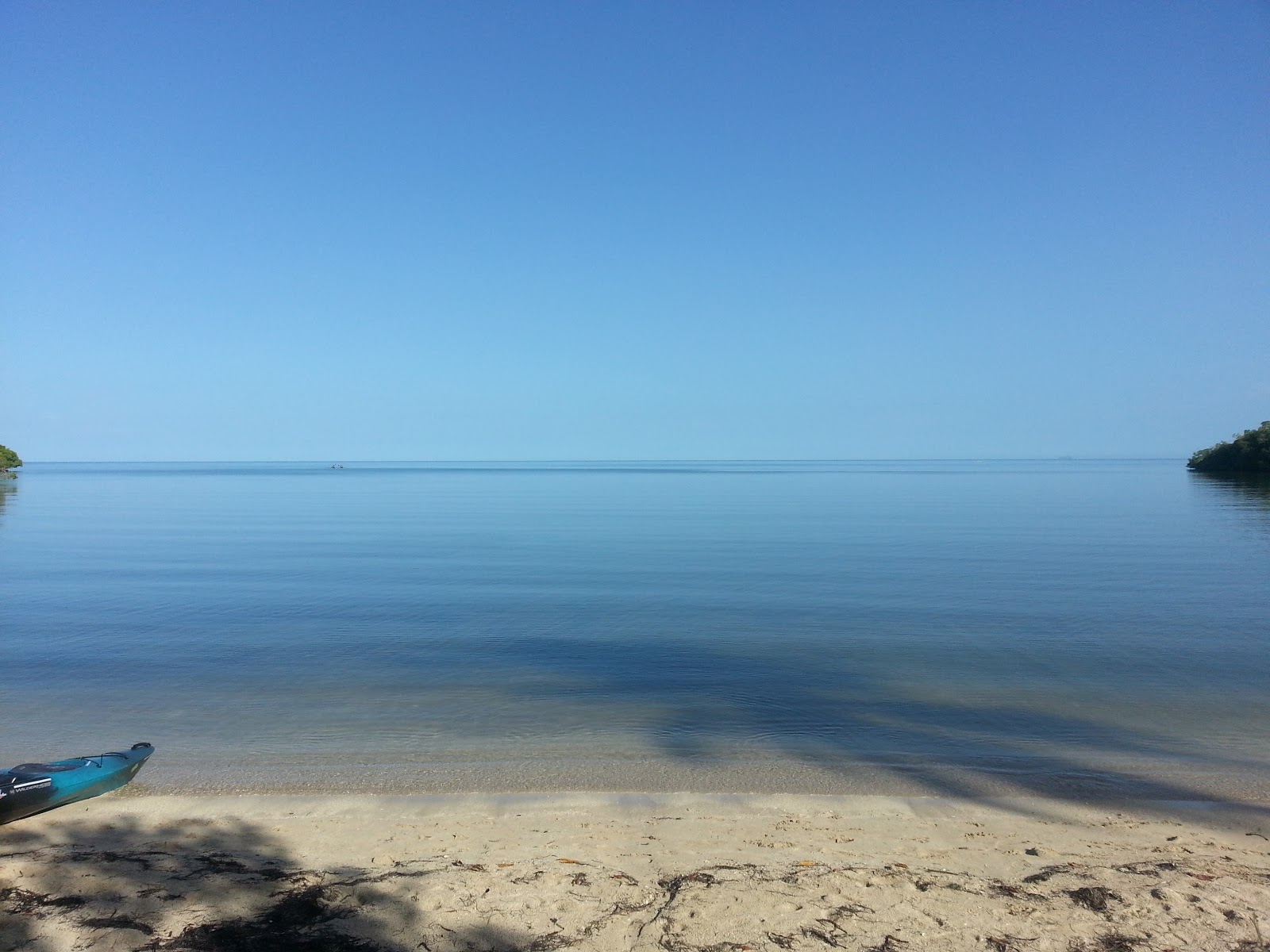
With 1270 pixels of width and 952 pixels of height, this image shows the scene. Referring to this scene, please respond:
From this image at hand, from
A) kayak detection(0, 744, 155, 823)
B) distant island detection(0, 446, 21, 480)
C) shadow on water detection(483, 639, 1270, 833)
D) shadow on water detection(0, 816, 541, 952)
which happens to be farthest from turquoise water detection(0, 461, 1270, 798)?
distant island detection(0, 446, 21, 480)

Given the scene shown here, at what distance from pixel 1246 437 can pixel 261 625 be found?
10887 cm

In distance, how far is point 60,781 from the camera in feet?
22.9

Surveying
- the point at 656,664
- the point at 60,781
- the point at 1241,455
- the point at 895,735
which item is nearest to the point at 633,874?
the point at 895,735

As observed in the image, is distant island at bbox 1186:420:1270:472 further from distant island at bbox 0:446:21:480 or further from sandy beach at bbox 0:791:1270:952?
distant island at bbox 0:446:21:480

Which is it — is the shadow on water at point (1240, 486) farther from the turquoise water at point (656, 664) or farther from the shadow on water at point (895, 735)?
the shadow on water at point (895, 735)

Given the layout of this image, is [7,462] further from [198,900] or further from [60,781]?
[198,900]

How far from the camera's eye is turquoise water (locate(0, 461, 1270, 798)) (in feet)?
28.3

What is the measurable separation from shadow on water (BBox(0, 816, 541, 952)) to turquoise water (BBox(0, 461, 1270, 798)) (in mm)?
1875

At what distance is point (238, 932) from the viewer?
15.9 ft

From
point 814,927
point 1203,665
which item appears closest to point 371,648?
point 814,927

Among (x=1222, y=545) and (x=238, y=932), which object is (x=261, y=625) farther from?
(x=1222, y=545)

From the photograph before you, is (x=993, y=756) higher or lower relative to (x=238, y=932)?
lower

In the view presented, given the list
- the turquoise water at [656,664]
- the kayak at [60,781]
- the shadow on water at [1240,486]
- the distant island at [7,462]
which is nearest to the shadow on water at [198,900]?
the kayak at [60,781]

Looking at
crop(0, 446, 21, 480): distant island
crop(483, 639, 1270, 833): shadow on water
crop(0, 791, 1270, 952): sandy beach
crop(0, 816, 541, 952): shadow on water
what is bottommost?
crop(483, 639, 1270, 833): shadow on water
